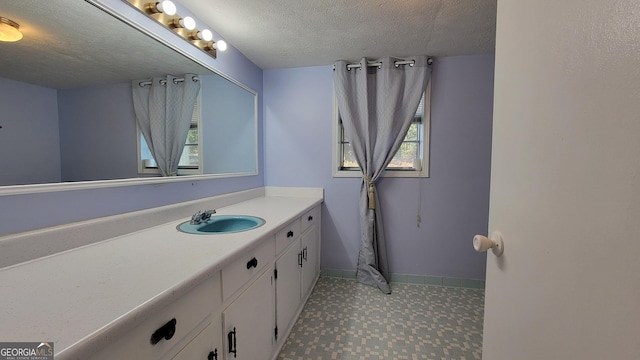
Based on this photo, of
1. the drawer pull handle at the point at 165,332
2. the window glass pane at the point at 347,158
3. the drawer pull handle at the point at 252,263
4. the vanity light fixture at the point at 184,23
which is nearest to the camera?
the drawer pull handle at the point at 165,332

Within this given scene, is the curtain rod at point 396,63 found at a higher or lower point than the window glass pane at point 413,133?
higher

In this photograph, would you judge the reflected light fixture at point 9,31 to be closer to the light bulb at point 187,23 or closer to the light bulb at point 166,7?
the light bulb at point 166,7

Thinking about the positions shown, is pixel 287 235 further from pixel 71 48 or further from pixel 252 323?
pixel 71 48

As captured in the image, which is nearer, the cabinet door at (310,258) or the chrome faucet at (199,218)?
the chrome faucet at (199,218)

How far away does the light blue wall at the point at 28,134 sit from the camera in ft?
2.70

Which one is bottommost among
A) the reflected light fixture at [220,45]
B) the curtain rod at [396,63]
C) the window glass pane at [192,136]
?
the window glass pane at [192,136]

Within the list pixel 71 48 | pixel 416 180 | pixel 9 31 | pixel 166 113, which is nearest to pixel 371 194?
pixel 416 180

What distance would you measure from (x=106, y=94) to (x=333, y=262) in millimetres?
2186

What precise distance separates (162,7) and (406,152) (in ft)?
6.99

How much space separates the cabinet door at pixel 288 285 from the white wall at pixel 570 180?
1116 mm

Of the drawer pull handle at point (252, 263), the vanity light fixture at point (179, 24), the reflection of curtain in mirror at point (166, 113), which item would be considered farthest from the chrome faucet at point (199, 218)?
the vanity light fixture at point (179, 24)

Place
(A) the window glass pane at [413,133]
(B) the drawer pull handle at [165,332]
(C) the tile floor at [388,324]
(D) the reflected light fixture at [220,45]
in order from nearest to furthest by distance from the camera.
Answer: (B) the drawer pull handle at [165,332], (C) the tile floor at [388,324], (D) the reflected light fixture at [220,45], (A) the window glass pane at [413,133]

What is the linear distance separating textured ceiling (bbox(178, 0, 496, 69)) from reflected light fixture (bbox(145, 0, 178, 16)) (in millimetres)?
178

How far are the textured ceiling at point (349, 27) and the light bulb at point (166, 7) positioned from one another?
0.17 meters
